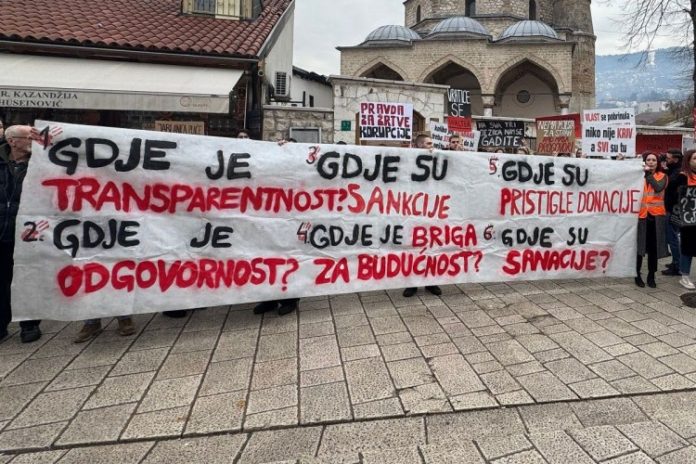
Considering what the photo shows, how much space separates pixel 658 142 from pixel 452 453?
15.0m

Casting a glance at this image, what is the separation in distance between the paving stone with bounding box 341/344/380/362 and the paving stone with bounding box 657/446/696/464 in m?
1.80

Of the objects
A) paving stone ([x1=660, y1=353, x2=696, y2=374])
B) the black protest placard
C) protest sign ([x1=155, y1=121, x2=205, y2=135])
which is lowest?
paving stone ([x1=660, y1=353, x2=696, y2=374])

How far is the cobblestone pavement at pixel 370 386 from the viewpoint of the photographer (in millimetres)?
2260

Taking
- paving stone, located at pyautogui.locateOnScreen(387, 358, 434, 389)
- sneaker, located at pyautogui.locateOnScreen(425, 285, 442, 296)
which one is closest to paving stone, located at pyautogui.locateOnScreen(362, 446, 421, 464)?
paving stone, located at pyautogui.locateOnScreen(387, 358, 434, 389)

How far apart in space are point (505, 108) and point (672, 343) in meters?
29.0

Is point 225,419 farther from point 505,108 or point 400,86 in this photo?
point 505,108

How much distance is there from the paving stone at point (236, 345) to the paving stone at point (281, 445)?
100cm

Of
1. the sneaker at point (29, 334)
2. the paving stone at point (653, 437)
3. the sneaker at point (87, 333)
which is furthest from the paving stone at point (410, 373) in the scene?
the sneaker at point (29, 334)

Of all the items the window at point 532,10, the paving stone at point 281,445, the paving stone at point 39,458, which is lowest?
the paving stone at point 39,458

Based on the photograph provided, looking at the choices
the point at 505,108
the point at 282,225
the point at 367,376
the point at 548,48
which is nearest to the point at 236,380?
the point at 367,376

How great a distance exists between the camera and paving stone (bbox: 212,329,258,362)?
330cm

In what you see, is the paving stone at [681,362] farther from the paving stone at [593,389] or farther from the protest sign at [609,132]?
the protest sign at [609,132]

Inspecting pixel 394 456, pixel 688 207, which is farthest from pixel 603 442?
pixel 688 207

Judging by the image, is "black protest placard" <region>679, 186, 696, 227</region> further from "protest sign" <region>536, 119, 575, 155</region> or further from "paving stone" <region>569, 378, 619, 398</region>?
"protest sign" <region>536, 119, 575, 155</region>
